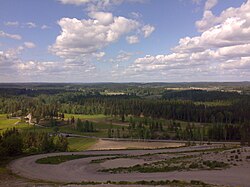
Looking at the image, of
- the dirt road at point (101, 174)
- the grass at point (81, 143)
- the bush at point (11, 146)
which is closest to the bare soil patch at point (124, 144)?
the grass at point (81, 143)

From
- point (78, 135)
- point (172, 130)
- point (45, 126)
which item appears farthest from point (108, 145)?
point (45, 126)

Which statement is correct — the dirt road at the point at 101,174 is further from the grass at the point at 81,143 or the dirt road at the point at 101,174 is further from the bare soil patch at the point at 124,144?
the grass at the point at 81,143

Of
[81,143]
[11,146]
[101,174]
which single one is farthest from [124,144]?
[101,174]

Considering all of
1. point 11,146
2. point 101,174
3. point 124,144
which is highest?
point 101,174

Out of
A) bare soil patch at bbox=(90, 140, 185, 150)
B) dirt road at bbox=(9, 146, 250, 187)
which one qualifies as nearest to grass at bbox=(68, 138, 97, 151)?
bare soil patch at bbox=(90, 140, 185, 150)

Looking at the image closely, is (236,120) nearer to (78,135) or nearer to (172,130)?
(172,130)

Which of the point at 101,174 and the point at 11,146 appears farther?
the point at 11,146

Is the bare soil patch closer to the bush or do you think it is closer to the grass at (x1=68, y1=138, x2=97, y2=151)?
the grass at (x1=68, y1=138, x2=97, y2=151)

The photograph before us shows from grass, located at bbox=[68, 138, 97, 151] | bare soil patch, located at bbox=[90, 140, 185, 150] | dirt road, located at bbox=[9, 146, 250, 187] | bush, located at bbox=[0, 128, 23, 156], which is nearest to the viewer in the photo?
dirt road, located at bbox=[9, 146, 250, 187]

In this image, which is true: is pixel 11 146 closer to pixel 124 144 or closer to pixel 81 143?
pixel 81 143

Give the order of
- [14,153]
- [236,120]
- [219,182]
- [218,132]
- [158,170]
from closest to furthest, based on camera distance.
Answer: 1. [219,182]
2. [158,170]
3. [14,153]
4. [218,132]
5. [236,120]

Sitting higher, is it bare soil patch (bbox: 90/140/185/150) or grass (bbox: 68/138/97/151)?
bare soil patch (bbox: 90/140/185/150)
